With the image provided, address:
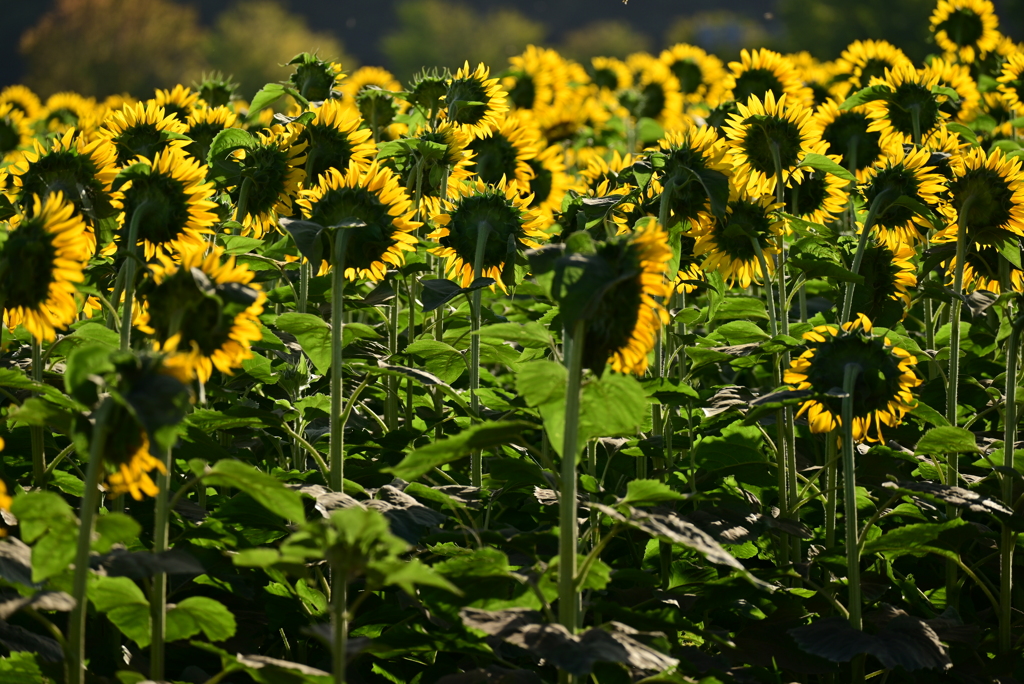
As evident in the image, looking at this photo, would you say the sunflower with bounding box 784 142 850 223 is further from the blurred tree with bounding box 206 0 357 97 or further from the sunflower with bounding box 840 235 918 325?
the blurred tree with bounding box 206 0 357 97

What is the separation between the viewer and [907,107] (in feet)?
11.0

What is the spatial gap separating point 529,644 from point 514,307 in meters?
1.86

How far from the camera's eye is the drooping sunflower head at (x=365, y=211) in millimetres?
2020

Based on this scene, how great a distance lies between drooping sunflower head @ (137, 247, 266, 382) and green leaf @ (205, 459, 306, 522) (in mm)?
143

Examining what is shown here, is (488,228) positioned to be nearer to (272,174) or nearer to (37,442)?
(272,174)

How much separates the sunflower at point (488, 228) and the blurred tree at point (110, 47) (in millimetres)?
27355

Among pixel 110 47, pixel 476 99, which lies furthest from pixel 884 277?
pixel 110 47

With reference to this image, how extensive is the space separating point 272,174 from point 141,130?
1.57ft

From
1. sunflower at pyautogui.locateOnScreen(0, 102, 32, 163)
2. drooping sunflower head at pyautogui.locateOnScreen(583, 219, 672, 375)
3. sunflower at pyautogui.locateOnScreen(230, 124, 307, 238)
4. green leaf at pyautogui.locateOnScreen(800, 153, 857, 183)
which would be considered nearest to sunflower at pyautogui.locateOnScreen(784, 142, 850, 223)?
green leaf at pyautogui.locateOnScreen(800, 153, 857, 183)

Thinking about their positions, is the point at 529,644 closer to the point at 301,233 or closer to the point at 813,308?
the point at 301,233

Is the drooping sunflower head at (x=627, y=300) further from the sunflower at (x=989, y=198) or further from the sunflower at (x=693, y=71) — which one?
the sunflower at (x=693, y=71)

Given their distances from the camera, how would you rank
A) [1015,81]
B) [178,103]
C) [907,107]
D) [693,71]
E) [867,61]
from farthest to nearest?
1. [693,71]
2. [867,61]
3. [1015,81]
4. [178,103]
5. [907,107]

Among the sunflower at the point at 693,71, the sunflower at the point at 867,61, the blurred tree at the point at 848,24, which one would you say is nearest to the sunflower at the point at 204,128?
the sunflower at the point at 867,61

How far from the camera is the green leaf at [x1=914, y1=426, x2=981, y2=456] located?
202 cm
